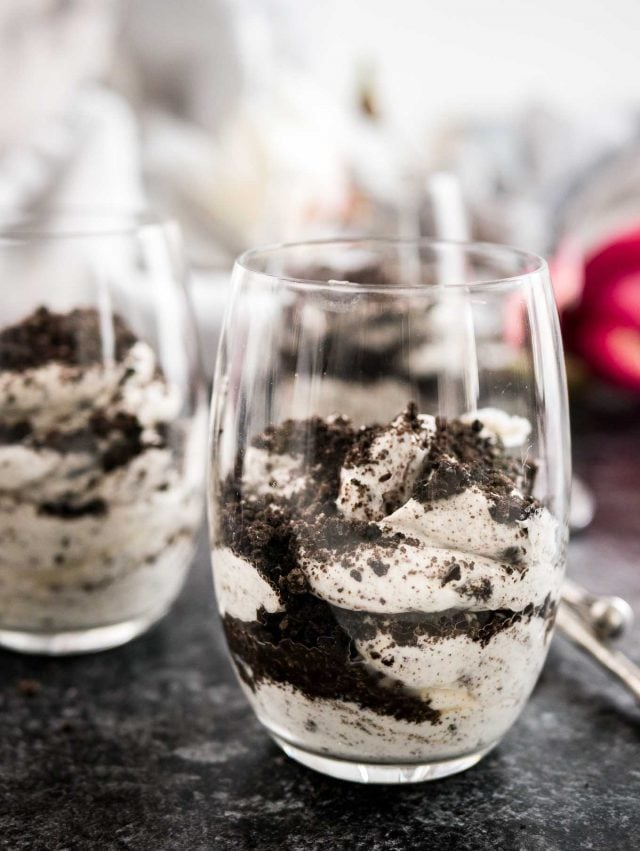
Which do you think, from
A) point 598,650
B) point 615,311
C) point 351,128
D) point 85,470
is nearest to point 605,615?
point 598,650

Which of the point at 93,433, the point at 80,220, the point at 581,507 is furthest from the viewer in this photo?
the point at 581,507

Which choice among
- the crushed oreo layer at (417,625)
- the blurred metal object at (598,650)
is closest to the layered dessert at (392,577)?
the crushed oreo layer at (417,625)

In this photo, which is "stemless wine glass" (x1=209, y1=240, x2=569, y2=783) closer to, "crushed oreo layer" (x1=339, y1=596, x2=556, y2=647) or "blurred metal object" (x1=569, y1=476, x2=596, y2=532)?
"crushed oreo layer" (x1=339, y1=596, x2=556, y2=647)

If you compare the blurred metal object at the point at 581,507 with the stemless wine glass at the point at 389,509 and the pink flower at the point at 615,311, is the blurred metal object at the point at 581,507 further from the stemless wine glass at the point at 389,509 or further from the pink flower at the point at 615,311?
the stemless wine glass at the point at 389,509

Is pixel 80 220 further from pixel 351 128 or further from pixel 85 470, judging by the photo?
pixel 351 128

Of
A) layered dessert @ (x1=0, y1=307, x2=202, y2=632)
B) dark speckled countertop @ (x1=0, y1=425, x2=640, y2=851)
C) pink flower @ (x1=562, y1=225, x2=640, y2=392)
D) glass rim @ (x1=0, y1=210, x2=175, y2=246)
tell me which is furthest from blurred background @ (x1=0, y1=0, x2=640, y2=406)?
dark speckled countertop @ (x1=0, y1=425, x2=640, y2=851)

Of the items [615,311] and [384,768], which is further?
[615,311]

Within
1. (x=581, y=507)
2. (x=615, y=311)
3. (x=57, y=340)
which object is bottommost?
(x=581, y=507)
